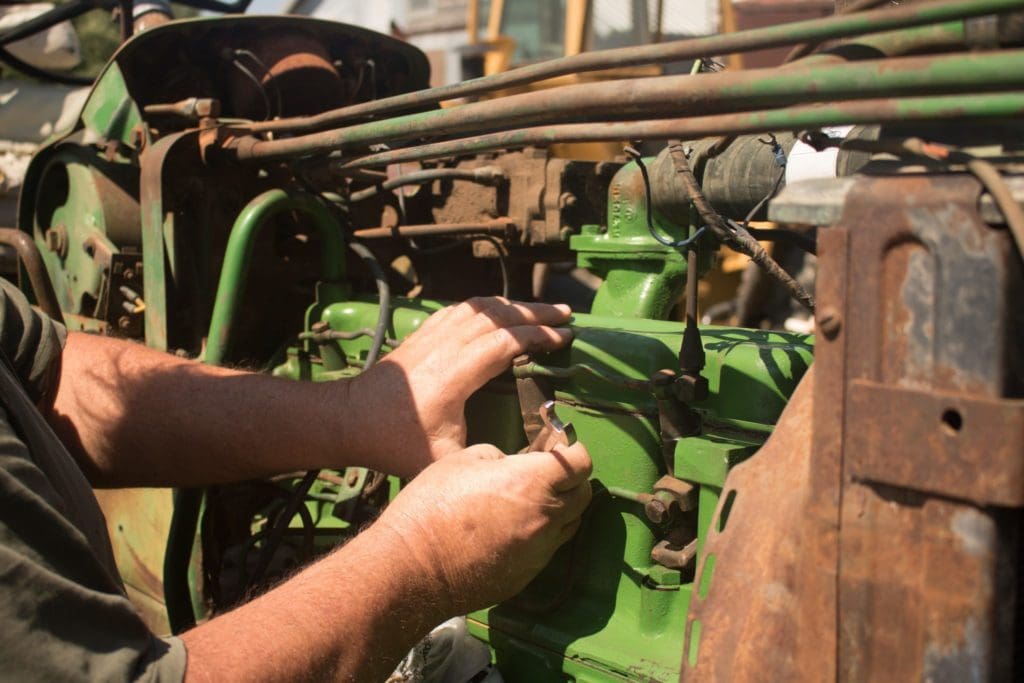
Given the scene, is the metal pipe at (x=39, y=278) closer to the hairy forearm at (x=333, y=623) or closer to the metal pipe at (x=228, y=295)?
the metal pipe at (x=228, y=295)

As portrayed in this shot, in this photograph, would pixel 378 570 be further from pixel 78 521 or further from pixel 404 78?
pixel 404 78

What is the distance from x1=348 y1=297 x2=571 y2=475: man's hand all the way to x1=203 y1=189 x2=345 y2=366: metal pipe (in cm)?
53

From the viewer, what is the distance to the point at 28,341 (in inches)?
67.4

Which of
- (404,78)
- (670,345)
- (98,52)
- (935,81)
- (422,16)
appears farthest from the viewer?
(422,16)

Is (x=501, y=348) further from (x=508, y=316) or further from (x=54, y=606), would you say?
(x=54, y=606)

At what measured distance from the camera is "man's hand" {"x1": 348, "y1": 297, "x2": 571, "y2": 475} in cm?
163

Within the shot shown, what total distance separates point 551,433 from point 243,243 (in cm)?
92

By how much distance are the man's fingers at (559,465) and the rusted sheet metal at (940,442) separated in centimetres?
58

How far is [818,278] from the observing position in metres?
0.92

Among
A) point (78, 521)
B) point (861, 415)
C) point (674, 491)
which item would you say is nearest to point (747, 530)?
point (861, 415)

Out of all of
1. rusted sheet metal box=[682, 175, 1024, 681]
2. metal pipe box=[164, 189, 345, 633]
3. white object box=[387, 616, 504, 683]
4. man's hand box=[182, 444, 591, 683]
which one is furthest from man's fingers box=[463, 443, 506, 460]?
metal pipe box=[164, 189, 345, 633]

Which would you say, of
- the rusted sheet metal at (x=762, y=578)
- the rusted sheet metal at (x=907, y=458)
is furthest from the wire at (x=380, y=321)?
the rusted sheet metal at (x=907, y=458)

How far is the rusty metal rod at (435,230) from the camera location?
2.05m

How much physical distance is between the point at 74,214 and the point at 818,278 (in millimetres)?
2071
